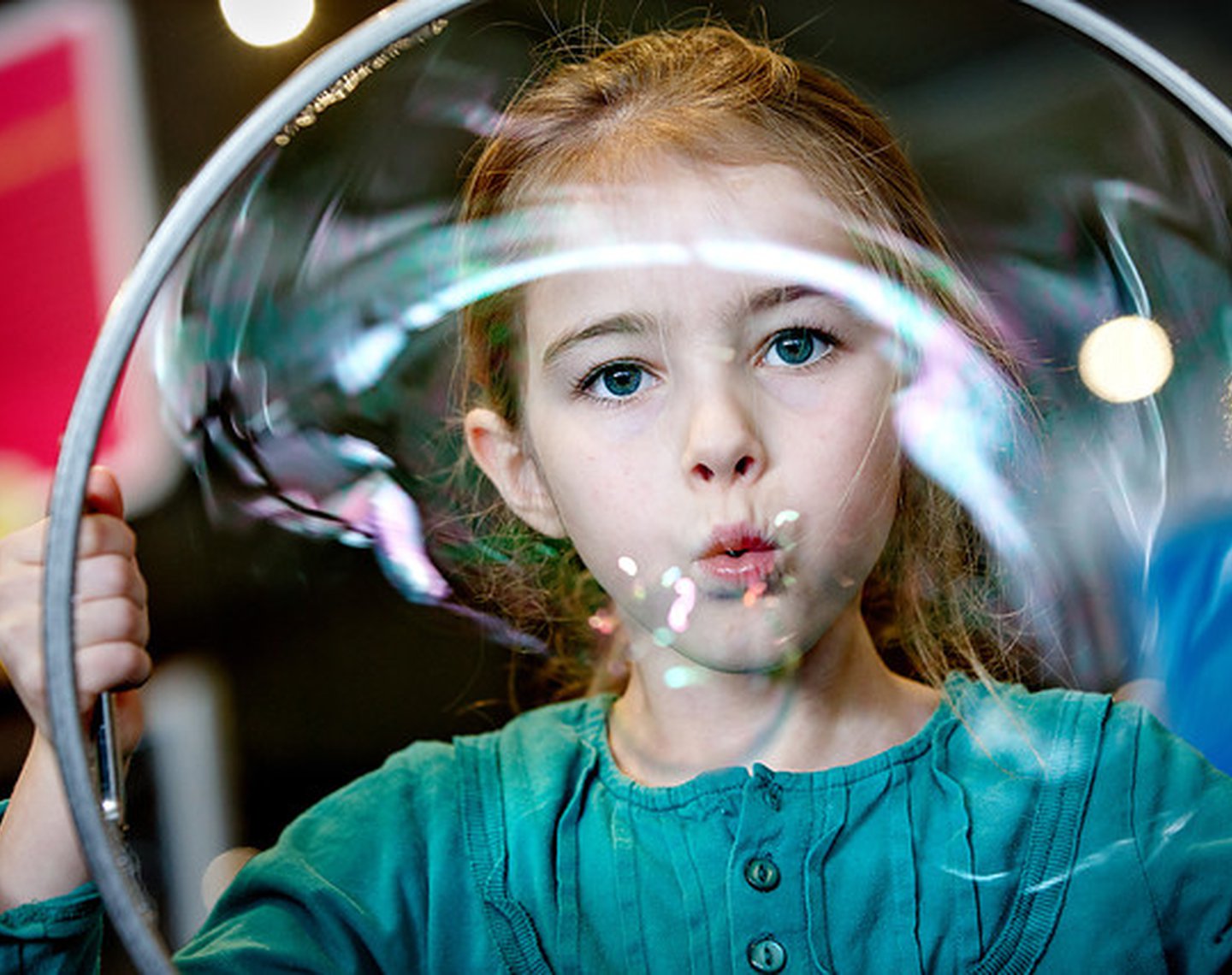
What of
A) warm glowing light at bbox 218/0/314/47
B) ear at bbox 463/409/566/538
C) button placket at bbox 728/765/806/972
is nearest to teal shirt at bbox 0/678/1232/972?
button placket at bbox 728/765/806/972

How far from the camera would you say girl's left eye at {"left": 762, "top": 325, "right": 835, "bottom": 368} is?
567 mm

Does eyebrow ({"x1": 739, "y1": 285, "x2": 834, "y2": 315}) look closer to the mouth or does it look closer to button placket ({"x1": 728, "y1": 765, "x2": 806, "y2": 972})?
the mouth

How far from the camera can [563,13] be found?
2.05 feet

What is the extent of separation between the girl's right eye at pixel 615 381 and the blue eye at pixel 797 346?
0.16 feet

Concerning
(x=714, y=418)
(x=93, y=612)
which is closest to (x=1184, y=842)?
(x=714, y=418)

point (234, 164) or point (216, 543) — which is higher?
point (234, 164)

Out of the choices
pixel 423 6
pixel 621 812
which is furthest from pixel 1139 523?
pixel 423 6

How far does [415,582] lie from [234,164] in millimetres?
193

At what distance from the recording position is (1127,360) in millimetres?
623

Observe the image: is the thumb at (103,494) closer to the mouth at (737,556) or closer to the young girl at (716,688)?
the young girl at (716,688)

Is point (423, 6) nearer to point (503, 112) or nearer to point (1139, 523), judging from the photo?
point (503, 112)

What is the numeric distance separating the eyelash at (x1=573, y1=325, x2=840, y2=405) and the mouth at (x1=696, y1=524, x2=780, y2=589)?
63mm

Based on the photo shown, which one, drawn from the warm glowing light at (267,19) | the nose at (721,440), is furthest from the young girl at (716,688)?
A: the warm glowing light at (267,19)

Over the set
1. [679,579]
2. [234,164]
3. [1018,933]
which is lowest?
[1018,933]
